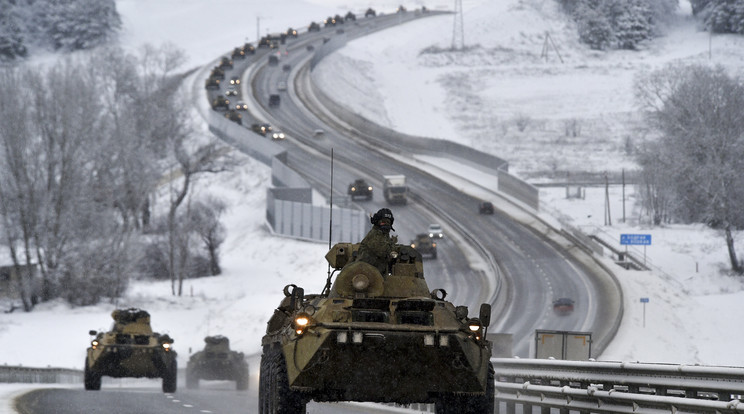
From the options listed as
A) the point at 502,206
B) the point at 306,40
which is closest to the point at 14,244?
the point at 502,206

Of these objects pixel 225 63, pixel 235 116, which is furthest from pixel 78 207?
pixel 225 63

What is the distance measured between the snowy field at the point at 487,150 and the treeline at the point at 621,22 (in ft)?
7.48

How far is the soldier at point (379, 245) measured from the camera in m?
15.1

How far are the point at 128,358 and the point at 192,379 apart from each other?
8136mm

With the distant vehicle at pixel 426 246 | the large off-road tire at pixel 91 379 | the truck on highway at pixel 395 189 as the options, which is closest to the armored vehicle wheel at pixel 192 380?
the large off-road tire at pixel 91 379

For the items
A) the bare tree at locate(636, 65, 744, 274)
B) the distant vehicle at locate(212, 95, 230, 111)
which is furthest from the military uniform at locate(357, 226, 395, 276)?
the distant vehicle at locate(212, 95, 230, 111)

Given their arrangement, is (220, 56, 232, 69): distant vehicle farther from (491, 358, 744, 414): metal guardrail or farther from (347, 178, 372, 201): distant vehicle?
(491, 358, 744, 414): metal guardrail

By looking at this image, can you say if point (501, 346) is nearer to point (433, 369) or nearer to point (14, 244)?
point (433, 369)

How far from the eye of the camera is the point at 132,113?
104062mm

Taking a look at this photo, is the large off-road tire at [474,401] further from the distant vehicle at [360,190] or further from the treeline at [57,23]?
the treeline at [57,23]

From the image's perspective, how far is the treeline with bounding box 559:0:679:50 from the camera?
169 metres

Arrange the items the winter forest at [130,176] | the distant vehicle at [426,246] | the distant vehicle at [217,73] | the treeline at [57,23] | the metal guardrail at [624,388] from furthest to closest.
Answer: the treeline at [57,23]
the distant vehicle at [217,73]
the distant vehicle at [426,246]
the winter forest at [130,176]
the metal guardrail at [624,388]

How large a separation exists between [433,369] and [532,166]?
104870mm

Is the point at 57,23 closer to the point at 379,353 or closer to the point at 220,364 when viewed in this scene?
the point at 220,364
